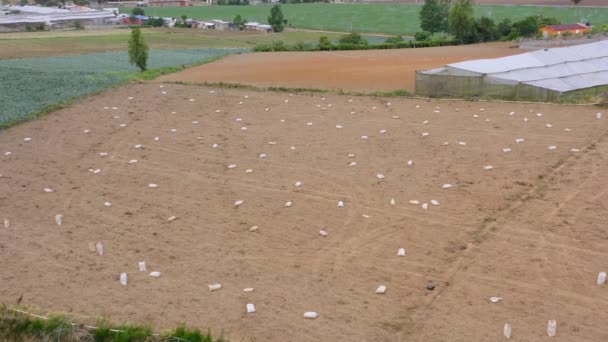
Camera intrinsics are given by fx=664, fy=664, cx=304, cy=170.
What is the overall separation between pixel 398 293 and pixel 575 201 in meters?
5.03

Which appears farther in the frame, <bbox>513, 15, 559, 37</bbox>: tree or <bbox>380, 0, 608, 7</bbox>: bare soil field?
<bbox>380, 0, 608, 7</bbox>: bare soil field

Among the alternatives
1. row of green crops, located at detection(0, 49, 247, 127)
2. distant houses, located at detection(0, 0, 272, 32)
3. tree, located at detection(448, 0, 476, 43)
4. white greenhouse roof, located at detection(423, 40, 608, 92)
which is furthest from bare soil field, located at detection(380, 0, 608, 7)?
white greenhouse roof, located at detection(423, 40, 608, 92)

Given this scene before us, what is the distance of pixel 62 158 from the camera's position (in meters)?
16.9

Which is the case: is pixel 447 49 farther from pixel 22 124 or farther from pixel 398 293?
pixel 398 293

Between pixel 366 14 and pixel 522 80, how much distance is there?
68904 mm

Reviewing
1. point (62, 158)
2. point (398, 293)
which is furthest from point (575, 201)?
point (62, 158)

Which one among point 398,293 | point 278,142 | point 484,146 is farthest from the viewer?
point 278,142

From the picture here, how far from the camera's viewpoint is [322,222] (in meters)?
12.3

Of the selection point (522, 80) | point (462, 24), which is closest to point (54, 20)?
point (462, 24)

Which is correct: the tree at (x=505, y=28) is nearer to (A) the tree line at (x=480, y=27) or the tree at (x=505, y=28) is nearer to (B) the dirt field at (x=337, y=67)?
(A) the tree line at (x=480, y=27)

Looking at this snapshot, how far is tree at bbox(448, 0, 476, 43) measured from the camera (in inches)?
1934

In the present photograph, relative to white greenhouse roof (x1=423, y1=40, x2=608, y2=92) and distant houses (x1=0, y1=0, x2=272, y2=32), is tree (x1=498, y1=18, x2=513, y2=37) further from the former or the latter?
white greenhouse roof (x1=423, y1=40, x2=608, y2=92)

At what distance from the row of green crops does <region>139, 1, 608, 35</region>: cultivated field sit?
34994 millimetres

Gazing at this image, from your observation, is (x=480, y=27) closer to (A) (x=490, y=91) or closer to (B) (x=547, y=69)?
(B) (x=547, y=69)
